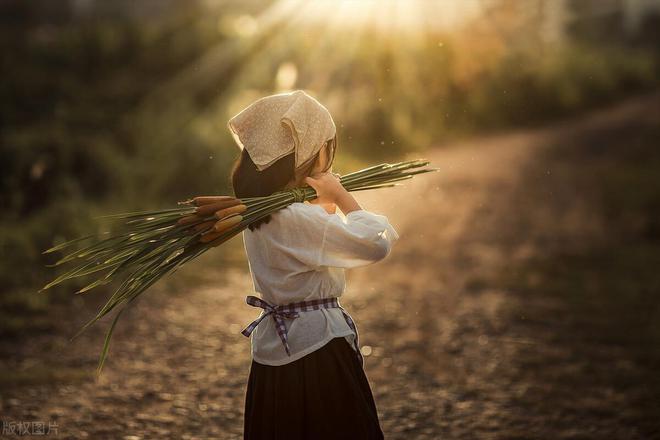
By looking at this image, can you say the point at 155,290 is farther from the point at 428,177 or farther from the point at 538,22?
the point at 538,22

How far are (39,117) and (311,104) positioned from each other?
10.8 metres

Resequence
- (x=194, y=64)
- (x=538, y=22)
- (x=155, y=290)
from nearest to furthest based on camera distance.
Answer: (x=155, y=290)
(x=194, y=64)
(x=538, y=22)

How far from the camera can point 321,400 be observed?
239 centimetres

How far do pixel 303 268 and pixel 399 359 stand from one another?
9.32 feet

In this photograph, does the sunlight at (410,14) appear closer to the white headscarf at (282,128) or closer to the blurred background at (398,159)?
the blurred background at (398,159)

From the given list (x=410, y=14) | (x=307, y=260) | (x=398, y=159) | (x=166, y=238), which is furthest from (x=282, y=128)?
(x=410, y=14)

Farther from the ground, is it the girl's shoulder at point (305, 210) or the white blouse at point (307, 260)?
the girl's shoulder at point (305, 210)

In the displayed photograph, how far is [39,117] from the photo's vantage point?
12.2 meters

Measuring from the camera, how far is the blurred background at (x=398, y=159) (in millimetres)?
4453

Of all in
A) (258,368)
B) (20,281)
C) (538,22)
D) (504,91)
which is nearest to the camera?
(258,368)

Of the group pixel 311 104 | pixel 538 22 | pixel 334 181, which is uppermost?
pixel 538 22

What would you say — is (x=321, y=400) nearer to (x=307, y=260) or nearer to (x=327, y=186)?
(x=307, y=260)

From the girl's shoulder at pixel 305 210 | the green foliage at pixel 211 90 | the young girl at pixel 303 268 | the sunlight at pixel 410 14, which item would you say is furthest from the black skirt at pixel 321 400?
the sunlight at pixel 410 14

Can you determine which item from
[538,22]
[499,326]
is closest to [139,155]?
[499,326]
